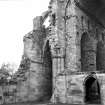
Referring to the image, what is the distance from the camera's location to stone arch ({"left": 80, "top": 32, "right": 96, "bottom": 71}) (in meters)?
27.2

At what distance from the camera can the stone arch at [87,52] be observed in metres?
27.2

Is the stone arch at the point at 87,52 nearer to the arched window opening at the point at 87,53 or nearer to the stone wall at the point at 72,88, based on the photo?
the arched window opening at the point at 87,53

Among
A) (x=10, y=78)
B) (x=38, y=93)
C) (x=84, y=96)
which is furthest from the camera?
(x=38, y=93)

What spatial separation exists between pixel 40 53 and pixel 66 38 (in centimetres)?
464

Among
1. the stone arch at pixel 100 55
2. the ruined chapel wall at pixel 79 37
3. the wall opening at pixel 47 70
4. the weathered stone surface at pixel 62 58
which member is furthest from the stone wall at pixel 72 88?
the stone arch at pixel 100 55

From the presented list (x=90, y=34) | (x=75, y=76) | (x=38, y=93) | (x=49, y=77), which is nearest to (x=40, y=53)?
(x=49, y=77)

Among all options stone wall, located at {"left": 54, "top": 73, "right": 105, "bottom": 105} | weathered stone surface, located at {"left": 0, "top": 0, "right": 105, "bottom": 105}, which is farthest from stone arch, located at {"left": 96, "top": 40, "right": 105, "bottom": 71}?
stone wall, located at {"left": 54, "top": 73, "right": 105, "bottom": 105}

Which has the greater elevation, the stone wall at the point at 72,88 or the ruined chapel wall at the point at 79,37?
the ruined chapel wall at the point at 79,37

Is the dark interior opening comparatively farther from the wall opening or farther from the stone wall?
the stone wall

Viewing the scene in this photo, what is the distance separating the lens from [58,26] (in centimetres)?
2512

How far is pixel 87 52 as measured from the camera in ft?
90.5

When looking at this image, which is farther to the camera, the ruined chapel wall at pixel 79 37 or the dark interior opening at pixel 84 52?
the dark interior opening at pixel 84 52

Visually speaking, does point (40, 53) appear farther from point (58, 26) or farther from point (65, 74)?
point (65, 74)

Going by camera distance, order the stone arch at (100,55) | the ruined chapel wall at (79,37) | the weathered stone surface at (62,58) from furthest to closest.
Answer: the stone arch at (100,55), the ruined chapel wall at (79,37), the weathered stone surface at (62,58)
